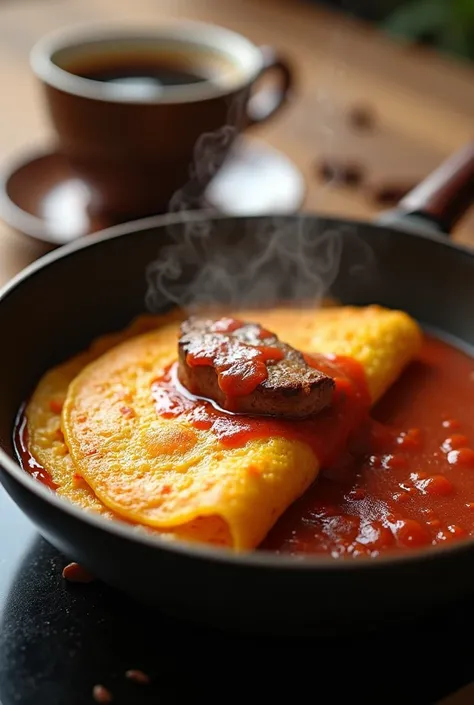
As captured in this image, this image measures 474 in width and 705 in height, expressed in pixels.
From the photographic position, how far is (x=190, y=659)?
3.90 feet

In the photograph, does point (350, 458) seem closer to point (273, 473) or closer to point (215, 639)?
point (273, 473)

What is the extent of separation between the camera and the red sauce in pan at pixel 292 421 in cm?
143

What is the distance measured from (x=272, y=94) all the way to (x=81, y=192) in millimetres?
687

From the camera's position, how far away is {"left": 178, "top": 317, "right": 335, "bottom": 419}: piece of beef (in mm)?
1424

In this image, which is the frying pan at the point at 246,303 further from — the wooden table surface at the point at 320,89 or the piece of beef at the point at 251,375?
the wooden table surface at the point at 320,89

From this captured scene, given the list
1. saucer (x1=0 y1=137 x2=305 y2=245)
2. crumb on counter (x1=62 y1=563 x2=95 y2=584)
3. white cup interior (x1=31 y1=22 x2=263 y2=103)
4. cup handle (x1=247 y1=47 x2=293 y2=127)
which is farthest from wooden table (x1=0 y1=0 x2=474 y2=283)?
crumb on counter (x1=62 y1=563 x2=95 y2=584)

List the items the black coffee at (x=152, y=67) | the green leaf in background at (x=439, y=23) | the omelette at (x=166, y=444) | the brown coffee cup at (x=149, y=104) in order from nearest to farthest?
the omelette at (x=166, y=444), the brown coffee cup at (x=149, y=104), the black coffee at (x=152, y=67), the green leaf in background at (x=439, y=23)

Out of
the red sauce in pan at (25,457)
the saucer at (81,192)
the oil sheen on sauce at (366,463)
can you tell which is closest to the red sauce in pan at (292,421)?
the oil sheen on sauce at (366,463)

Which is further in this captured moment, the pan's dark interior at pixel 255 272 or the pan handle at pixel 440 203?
the pan handle at pixel 440 203

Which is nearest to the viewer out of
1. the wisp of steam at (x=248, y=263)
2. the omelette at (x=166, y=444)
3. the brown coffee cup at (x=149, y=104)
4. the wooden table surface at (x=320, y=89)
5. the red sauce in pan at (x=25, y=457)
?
the omelette at (x=166, y=444)

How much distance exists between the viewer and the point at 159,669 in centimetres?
118

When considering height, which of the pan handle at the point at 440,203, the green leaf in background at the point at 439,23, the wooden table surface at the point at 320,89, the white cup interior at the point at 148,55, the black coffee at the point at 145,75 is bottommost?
the green leaf in background at the point at 439,23

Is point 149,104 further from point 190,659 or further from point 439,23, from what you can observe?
point 439,23

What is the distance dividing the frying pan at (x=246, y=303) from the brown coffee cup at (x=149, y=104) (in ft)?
1.38
